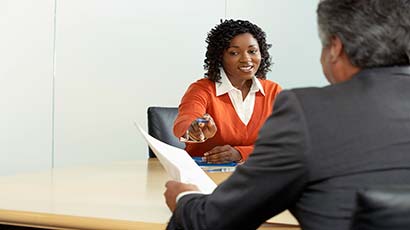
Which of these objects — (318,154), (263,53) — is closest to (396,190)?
(318,154)

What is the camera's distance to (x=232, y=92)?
3.72 metres

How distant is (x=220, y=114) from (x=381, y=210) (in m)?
2.60

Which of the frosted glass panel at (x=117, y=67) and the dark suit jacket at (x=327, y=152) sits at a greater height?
the dark suit jacket at (x=327, y=152)

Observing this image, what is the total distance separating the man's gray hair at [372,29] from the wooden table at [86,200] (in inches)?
18.9

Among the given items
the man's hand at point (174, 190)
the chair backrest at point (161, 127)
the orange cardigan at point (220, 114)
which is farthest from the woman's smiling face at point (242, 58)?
the man's hand at point (174, 190)

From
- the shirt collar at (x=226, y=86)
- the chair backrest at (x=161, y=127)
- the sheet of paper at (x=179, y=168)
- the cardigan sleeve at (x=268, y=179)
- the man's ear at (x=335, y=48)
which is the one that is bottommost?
the chair backrest at (x=161, y=127)

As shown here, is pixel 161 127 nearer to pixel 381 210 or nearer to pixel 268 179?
pixel 268 179

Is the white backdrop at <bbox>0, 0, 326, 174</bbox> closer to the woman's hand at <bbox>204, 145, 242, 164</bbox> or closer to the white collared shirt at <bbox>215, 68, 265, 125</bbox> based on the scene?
the white collared shirt at <bbox>215, 68, 265, 125</bbox>

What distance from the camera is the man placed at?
3.88ft

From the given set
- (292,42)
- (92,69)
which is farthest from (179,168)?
(292,42)

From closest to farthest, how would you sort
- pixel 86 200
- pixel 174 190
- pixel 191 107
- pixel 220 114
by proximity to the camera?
pixel 174 190, pixel 86 200, pixel 191 107, pixel 220 114

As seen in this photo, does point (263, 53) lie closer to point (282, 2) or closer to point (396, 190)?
point (282, 2)

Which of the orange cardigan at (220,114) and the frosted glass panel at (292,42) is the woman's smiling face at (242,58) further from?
the frosted glass panel at (292,42)

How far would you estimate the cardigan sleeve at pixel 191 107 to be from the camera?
10.7 feet
